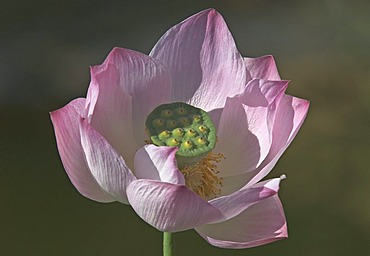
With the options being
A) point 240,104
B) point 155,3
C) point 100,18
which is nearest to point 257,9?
point 155,3

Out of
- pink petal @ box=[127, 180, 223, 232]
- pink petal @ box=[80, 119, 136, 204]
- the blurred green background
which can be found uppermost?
pink petal @ box=[80, 119, 136, 204]

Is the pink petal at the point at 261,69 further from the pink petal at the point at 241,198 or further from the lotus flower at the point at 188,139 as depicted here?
the pink petal at the point at 241,198

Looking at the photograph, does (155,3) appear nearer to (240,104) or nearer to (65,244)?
(65,244)

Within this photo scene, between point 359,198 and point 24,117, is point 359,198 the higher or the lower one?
the lower one

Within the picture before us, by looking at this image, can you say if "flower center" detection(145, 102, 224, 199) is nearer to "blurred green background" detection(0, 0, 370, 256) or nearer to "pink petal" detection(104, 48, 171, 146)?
"pink petal" detection(104, 48, 171, 146)

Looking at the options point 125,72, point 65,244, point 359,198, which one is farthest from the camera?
point 359,198

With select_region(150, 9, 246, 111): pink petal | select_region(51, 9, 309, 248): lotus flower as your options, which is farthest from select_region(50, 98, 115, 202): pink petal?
select_region(150, 9, 246, 111): pink petal

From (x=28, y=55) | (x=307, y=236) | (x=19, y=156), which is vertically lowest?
(x=307, y=236)

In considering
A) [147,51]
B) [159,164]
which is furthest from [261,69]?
[147,51]
